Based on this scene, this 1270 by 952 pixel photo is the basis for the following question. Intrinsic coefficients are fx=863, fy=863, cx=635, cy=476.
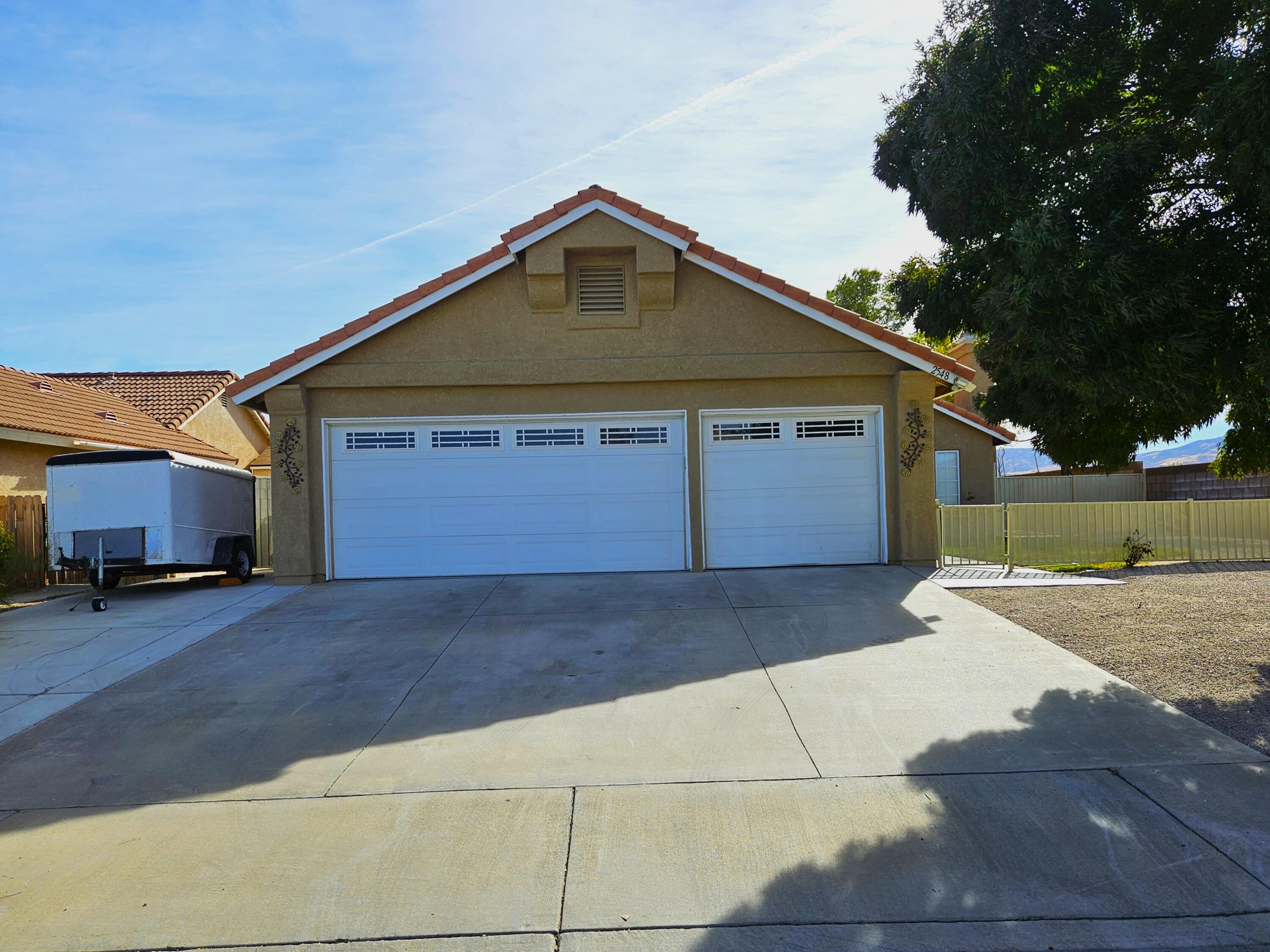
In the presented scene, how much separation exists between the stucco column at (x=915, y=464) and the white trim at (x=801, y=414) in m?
0.23

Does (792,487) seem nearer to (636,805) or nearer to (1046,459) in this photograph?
(636,805)

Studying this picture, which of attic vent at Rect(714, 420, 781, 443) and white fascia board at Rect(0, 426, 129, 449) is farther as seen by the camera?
white fascia board at Rect(0, 426, 129, 449)

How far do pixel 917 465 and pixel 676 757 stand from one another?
778 cm

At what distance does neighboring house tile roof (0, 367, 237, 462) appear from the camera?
15.7 meters

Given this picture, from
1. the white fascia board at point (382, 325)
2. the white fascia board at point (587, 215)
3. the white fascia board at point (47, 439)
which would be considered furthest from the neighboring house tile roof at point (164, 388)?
the white fascia board at point (587, 215)

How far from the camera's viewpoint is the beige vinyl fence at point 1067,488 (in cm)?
2206

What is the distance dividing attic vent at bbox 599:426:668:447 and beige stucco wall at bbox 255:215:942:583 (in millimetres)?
313

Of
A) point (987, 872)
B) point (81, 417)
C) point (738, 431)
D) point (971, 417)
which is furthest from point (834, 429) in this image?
point (81, 417)

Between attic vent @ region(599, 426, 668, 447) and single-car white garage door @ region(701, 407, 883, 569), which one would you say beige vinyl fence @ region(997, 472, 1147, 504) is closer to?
single-car white garage door @ region(701, 407, 883, 569)

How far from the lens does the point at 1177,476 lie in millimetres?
19625

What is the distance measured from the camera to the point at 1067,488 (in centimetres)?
2286

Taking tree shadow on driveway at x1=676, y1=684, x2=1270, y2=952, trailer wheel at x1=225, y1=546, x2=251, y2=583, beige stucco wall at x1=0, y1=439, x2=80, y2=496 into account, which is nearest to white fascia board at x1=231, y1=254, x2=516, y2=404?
trailer wheel at x1=225, y1=546, x2=251, y2=583

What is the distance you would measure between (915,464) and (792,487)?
5.63ft

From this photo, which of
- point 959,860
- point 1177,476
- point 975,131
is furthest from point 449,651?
point 1177,476
